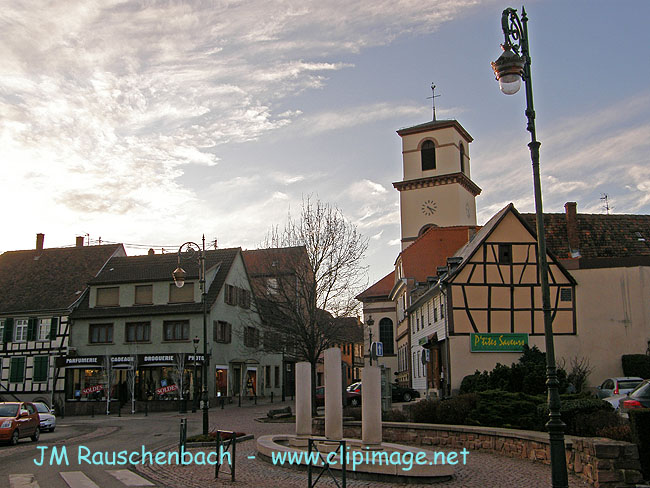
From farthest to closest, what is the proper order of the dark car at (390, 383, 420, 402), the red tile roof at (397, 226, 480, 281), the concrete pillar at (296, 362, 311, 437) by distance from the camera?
1. the red tile roof at (397, 226, 480, 281)
2. the dark car at (390, 383, 420, 402)
3. the concrete pillar at (296, 362, 311, 437)

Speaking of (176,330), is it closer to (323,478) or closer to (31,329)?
(31,329)

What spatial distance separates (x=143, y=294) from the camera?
149ft

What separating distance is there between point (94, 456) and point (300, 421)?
576cm

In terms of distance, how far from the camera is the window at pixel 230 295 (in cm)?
4662

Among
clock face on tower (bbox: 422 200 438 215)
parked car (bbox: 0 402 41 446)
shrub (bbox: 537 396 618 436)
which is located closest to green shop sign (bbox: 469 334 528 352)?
shrub (bbox: 537 396 618 436)

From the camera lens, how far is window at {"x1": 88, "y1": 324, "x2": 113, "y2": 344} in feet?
147

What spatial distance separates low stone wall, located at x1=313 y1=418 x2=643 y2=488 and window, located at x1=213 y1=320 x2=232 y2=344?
2341 centimetres

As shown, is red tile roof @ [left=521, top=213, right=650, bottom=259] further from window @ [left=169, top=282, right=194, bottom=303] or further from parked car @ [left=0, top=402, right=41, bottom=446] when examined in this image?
parked car @ [left=0, top=402, right=41, bottom=446]

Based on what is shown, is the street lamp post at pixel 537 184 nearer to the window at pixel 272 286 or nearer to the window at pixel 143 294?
the window at pixel 272 286

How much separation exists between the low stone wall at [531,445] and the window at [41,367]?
2968 cm

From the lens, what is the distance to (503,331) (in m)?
30.7

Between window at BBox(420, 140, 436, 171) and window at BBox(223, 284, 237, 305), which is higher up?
window at BBox(420, 140, 436, 171)

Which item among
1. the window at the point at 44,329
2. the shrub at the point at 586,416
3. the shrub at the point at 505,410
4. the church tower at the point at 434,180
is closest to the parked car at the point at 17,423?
the shrub at the point at 505,410

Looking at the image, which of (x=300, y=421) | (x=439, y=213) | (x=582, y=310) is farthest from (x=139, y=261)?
(x=300, y=421)
